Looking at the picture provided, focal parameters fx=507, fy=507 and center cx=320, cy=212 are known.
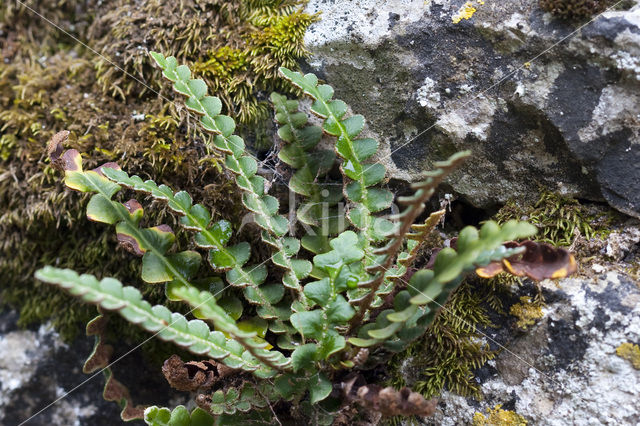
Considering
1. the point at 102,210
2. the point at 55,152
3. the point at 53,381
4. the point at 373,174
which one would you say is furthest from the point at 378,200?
the point at 53,381

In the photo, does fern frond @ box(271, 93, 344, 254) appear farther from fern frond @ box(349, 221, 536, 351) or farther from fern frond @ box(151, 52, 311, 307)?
fern frond @ box(349, 221, 536, 351)

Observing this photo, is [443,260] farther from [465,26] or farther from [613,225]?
[465,26]

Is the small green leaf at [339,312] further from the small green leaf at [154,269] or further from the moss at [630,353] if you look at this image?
the moss at [630,353]

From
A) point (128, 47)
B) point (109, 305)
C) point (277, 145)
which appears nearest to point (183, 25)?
point (128, 47)

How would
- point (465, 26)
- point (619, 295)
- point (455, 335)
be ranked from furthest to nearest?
point (465, 26) < point (455, 335) < point (619, 295)

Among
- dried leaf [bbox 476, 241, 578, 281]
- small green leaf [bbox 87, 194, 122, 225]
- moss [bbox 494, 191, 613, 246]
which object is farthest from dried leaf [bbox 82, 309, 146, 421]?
moss [bbox 494, 191, 613, 246]

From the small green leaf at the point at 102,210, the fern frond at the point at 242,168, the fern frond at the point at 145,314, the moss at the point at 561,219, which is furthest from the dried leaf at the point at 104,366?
the moss at the point at 561,219

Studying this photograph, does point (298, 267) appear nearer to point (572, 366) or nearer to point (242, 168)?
point (242, 168)
